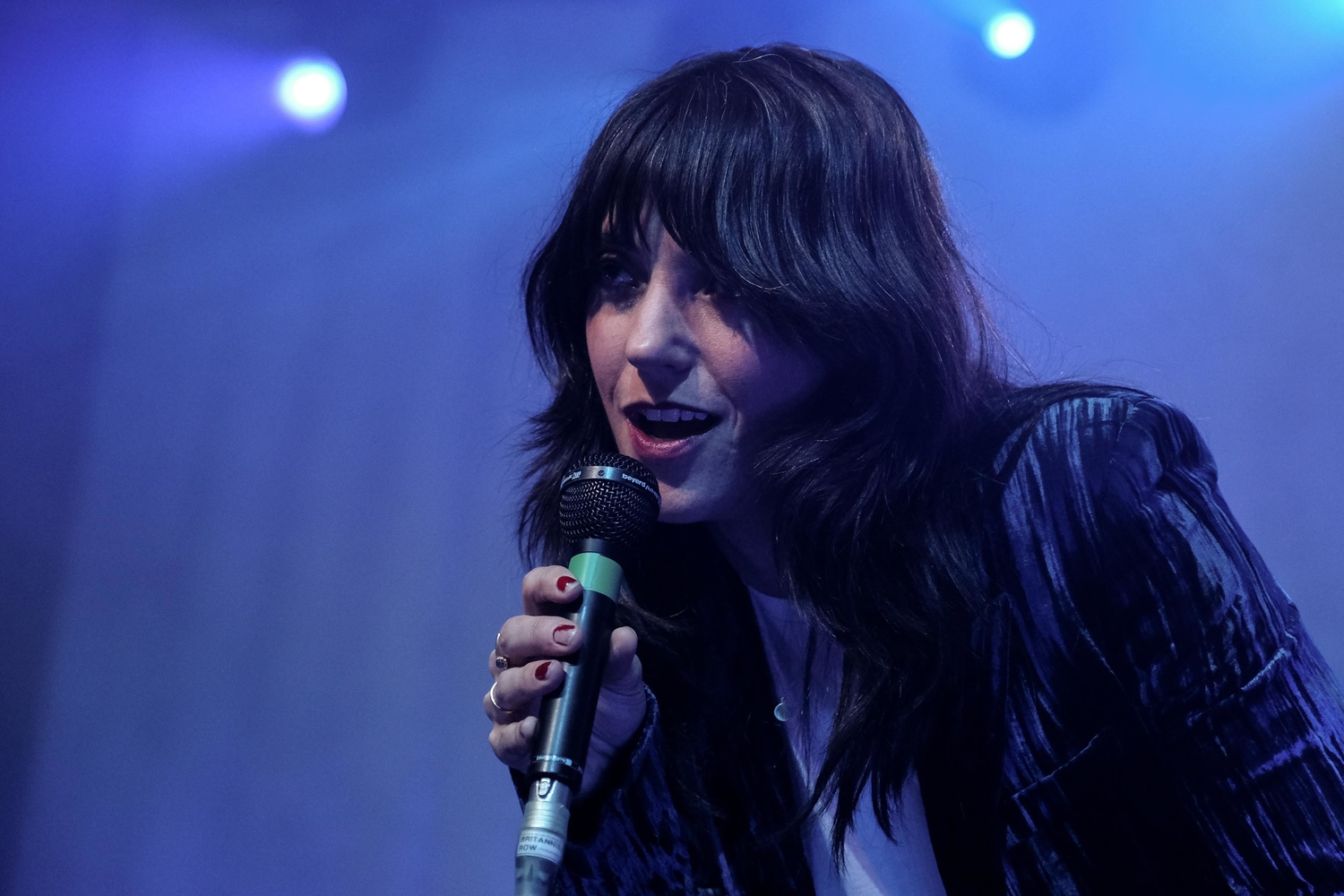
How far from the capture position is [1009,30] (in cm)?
180

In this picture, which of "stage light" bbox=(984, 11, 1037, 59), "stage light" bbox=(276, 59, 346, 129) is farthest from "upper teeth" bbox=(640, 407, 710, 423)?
"stage light" bbox=(276, 59, 346, 129)

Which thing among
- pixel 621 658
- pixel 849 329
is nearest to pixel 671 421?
pixel 849 329

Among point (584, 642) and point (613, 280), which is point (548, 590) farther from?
→ point (613, 280)

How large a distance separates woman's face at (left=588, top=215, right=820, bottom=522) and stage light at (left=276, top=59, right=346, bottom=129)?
128cm

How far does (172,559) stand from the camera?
2.03 meters

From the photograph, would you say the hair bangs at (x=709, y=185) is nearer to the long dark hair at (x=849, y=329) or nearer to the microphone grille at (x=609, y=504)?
the long dark hair at (x=849, y=329)

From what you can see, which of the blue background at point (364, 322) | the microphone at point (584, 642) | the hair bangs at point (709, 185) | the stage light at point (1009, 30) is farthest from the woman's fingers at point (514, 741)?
the stage light at point (1009, 30)

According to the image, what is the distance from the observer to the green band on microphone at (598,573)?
77 centimetres

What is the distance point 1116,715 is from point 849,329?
0.54 m

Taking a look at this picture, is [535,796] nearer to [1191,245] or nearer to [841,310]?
[841,310]

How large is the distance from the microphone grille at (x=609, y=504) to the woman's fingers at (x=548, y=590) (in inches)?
2.0

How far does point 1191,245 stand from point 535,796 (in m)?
1.53

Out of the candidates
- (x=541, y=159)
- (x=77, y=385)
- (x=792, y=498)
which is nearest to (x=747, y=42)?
(x=541, y=159)

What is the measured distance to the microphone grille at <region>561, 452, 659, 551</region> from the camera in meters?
0.83
